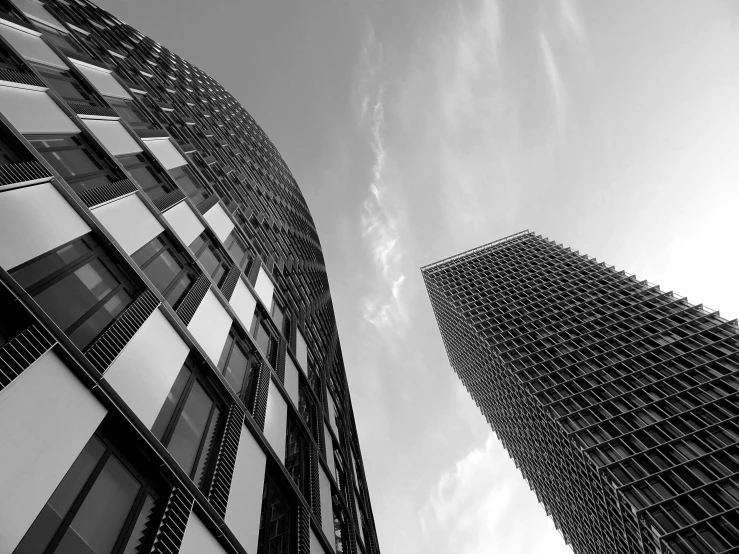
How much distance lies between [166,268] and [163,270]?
0.90 feet

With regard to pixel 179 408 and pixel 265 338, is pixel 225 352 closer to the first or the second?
pixel 179 408

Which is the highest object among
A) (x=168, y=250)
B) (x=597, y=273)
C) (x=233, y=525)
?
(x=168, y=250)

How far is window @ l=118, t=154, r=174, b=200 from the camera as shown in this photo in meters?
15.6

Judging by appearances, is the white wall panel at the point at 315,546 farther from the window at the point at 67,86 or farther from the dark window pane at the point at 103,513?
the window at the point at 67,86

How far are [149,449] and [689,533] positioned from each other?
44.2 m

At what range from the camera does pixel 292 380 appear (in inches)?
762

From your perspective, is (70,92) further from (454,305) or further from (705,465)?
(454,305)

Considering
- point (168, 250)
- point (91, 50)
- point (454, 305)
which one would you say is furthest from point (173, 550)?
point (454, 305)

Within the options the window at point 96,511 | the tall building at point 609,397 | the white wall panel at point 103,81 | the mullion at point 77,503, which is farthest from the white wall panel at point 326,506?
the tall building at point 609,397

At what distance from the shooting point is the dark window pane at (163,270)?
12.4m

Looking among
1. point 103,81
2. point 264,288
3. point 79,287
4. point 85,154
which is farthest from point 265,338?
point 103,81

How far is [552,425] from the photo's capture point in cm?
5194

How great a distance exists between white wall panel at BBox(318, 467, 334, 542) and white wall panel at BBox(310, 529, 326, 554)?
3.11ft

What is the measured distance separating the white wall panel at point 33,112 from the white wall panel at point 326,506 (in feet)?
48.2
